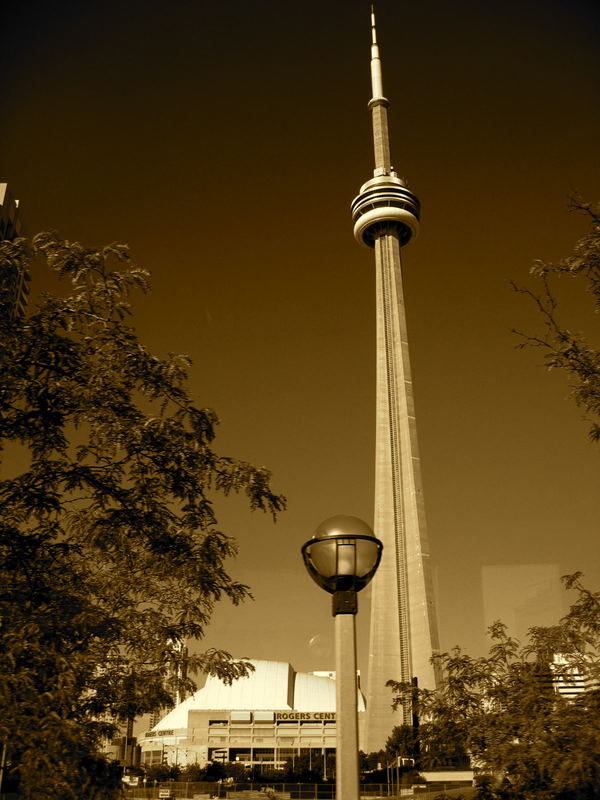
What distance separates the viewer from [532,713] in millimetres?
11469

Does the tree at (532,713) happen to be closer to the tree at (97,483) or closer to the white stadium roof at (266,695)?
the tree at (97,483)

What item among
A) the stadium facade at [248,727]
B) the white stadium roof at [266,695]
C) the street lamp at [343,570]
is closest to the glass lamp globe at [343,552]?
the street lamp at [343,570]

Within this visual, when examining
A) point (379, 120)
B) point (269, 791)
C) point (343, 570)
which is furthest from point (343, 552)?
point (379, 120)

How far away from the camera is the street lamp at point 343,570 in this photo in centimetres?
517

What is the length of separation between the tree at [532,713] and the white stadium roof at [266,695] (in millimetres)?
121094

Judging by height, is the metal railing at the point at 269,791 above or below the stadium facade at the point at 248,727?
below

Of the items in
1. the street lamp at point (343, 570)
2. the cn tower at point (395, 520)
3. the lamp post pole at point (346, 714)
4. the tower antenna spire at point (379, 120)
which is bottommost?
the lamp post pole at point (346, 714)

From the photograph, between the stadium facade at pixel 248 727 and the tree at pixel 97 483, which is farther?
the stadium facade at pixel 248 727

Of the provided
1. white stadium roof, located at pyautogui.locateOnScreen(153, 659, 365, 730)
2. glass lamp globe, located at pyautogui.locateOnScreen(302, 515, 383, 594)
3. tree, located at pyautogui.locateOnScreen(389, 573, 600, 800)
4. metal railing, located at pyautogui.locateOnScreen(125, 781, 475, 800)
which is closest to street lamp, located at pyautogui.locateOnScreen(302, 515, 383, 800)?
glass lamp globe, located at pyautogui.locateOnScreen(302, 515, 383, 594)

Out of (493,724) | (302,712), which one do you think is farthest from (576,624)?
(302,712)

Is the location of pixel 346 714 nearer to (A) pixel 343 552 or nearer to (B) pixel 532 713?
(A) pixel 343 552

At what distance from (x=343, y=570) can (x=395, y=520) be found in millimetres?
80010

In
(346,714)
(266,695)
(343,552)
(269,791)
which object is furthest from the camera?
(266,695)

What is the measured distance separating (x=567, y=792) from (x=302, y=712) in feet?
431
